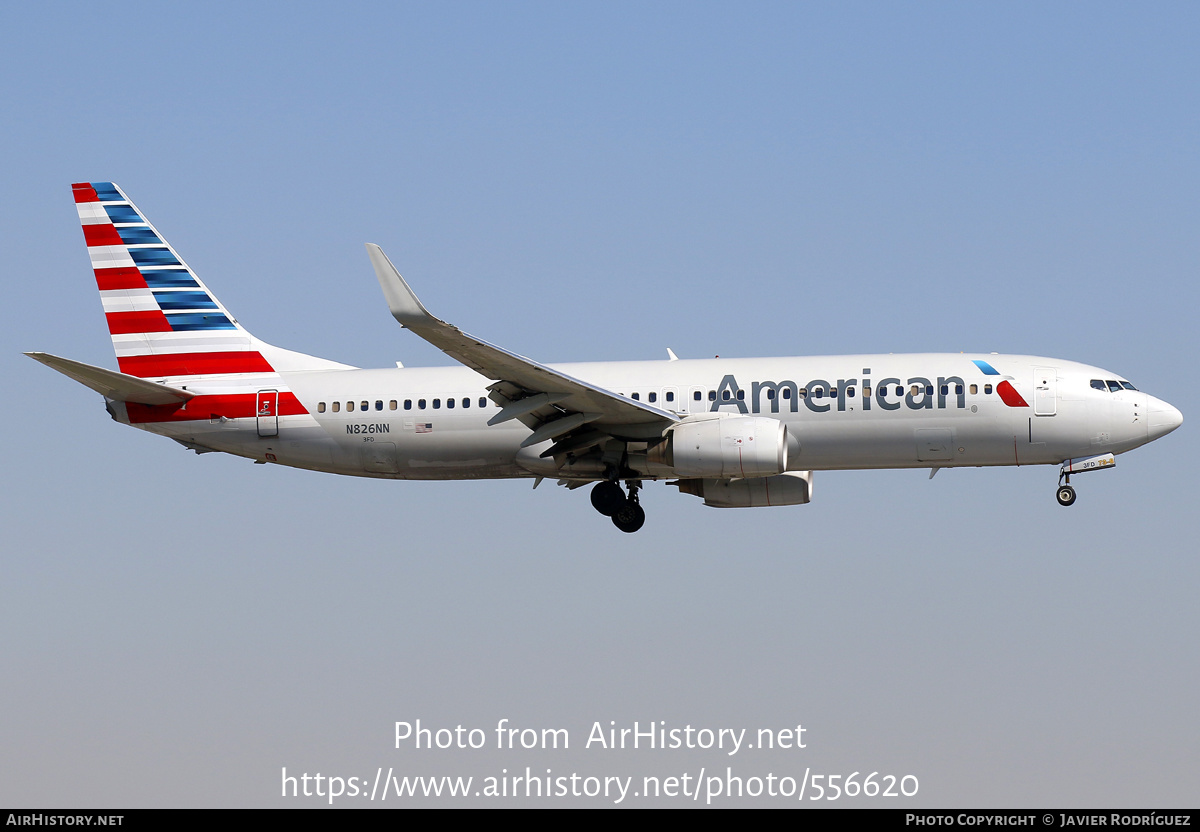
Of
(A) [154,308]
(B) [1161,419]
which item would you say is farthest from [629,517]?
(A) [154,308]

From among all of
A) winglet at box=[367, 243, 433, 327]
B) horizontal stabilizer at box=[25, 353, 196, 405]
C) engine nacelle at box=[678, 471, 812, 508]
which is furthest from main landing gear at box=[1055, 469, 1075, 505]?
horizontal stabilizer at box=[25, 353, 196, 405]

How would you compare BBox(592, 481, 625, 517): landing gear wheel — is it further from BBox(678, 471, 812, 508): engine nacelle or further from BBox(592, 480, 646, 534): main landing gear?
BBox(678, 471, 812, 508): engine nacelle

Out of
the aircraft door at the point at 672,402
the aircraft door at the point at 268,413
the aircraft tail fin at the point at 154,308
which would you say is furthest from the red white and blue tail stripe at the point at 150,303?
the aircraft door at the point at 672,402

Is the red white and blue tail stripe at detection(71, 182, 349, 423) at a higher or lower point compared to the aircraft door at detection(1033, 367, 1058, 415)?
higher

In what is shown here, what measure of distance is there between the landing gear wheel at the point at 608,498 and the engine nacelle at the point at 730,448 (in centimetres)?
245

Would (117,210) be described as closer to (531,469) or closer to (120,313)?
(120,313)

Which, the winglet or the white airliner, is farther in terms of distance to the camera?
the white airliner

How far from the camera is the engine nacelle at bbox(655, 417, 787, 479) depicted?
3175 cm

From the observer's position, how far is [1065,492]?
109 ft

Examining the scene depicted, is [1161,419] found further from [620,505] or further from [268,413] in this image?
[268,413]

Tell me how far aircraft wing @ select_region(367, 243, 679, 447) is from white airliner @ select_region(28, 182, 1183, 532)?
0.05 meters

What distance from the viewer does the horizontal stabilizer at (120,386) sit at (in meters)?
34.0

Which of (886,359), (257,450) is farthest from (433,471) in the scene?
(886,359)

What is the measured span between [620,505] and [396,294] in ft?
30.2
